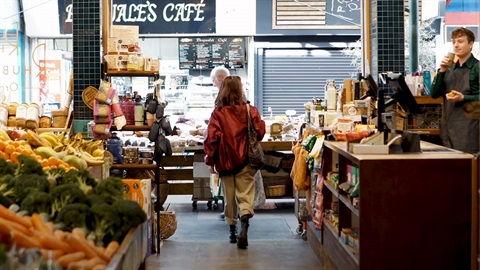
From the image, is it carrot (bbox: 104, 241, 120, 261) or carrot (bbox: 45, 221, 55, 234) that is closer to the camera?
carrot (bbox: 104, 241, 120, 261)

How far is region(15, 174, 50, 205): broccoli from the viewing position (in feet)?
12.4

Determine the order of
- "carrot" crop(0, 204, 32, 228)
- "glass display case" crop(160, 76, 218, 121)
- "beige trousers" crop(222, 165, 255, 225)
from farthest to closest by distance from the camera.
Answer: "glass display case" crop(160, 76, 218, 121)
"beige trousers" crop(222, 165, 255, 225)
"carrot" crop(0, 204, 32, 228)

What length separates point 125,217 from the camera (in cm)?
349

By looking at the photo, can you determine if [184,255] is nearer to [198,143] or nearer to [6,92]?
[198,143]

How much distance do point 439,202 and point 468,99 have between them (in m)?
2.17

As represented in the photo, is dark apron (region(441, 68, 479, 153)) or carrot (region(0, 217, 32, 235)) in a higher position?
dark apron (region(441, 68, 479, 153))

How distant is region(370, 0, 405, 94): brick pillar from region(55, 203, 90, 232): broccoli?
5.12 m

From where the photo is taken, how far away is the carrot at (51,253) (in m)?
2.85

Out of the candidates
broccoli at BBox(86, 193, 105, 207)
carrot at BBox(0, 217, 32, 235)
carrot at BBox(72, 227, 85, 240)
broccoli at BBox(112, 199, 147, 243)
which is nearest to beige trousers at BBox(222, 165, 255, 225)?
broccoli at BBox(86, 193, 105, 207)

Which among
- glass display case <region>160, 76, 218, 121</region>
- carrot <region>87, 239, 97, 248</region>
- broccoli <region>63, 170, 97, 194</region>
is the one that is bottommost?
carrot <region>87, 239, 97, 248</region>

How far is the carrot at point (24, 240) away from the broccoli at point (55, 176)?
0.94 meters

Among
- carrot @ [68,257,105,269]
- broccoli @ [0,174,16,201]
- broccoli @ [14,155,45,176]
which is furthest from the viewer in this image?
broccoli @ [14,155,45,176]

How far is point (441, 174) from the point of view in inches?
191

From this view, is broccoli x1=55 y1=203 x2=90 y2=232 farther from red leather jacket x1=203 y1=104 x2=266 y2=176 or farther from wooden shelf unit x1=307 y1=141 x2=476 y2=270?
red leather jacket x1=203 y1=104 x2=266 y2=176
